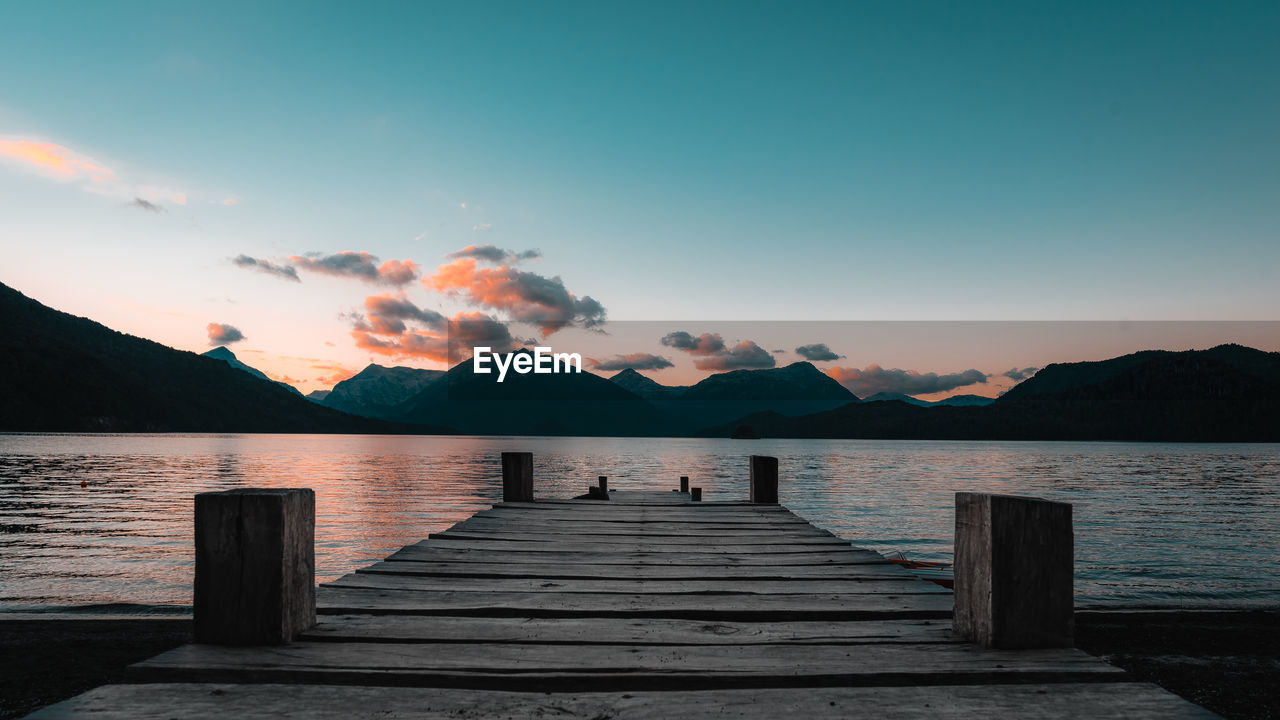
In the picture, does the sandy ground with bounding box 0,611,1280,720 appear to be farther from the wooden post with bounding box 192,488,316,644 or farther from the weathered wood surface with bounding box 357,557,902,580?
the wooden post with bounding box 192,488,316,644

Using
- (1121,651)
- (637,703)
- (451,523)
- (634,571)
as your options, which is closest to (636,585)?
(634,571)

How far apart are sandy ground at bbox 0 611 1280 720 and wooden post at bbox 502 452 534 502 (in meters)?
4.92

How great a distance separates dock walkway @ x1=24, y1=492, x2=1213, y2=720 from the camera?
118 inches

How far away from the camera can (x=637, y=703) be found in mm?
3062

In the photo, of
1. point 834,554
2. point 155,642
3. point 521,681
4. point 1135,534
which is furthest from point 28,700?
point 1135,534

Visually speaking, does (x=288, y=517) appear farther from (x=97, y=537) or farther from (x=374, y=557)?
(x=97, y=537)

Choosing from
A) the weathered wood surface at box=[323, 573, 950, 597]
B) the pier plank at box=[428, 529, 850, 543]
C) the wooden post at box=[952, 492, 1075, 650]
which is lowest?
the pier plank at box=[428, 529, 850, 543]

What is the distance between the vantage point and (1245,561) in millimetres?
18297

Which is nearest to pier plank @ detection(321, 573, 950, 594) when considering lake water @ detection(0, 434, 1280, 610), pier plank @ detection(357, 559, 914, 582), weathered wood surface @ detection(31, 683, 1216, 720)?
pier plank @ detection(357, 559, 914, 582)

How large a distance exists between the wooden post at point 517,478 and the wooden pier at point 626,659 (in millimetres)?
5948

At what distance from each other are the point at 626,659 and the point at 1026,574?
2156mm

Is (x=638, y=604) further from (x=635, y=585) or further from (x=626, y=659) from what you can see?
(x=626, y=659)

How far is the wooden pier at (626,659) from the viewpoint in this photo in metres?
3.00

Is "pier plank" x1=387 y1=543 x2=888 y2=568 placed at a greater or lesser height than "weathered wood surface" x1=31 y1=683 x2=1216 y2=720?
lesser
